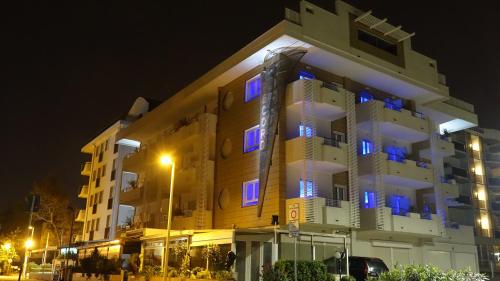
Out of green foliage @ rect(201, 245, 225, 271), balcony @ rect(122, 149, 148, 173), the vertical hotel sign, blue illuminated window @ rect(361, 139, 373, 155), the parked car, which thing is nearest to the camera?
the parked car

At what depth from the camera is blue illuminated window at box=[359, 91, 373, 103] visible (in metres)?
34.0

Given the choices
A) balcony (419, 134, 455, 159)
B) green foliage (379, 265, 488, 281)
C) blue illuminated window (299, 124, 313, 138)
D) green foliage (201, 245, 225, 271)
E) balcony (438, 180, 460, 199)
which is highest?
balcony (419, 134, 455, 159)

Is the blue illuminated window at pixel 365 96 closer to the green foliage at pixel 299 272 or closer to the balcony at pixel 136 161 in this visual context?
the green foliage at pixel 299 272

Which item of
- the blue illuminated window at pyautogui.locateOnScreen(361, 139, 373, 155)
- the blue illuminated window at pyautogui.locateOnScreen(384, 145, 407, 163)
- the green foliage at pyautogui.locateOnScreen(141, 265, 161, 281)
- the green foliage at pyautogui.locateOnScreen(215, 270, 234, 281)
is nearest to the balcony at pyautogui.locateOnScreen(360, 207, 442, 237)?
the blue illuminated window at pyautogui.locateOnScreen(384, 145, 407, 163)

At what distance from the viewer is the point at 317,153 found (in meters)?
28.4

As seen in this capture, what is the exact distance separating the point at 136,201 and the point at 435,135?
86.1 feet

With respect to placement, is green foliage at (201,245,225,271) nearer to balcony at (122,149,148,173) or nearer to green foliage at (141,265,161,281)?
green foliage at (141,265,161,281)

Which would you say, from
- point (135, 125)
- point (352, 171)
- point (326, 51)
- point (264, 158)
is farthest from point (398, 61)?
point (135, 125)

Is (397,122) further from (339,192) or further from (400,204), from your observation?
(339,192)

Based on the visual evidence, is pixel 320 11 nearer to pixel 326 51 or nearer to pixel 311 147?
pixel 326 51

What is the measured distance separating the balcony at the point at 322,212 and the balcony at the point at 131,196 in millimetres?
19961

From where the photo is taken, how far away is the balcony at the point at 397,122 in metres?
32.2

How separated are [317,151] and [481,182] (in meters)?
43.9

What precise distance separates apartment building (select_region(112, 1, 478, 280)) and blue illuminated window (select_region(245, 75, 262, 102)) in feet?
0.23
